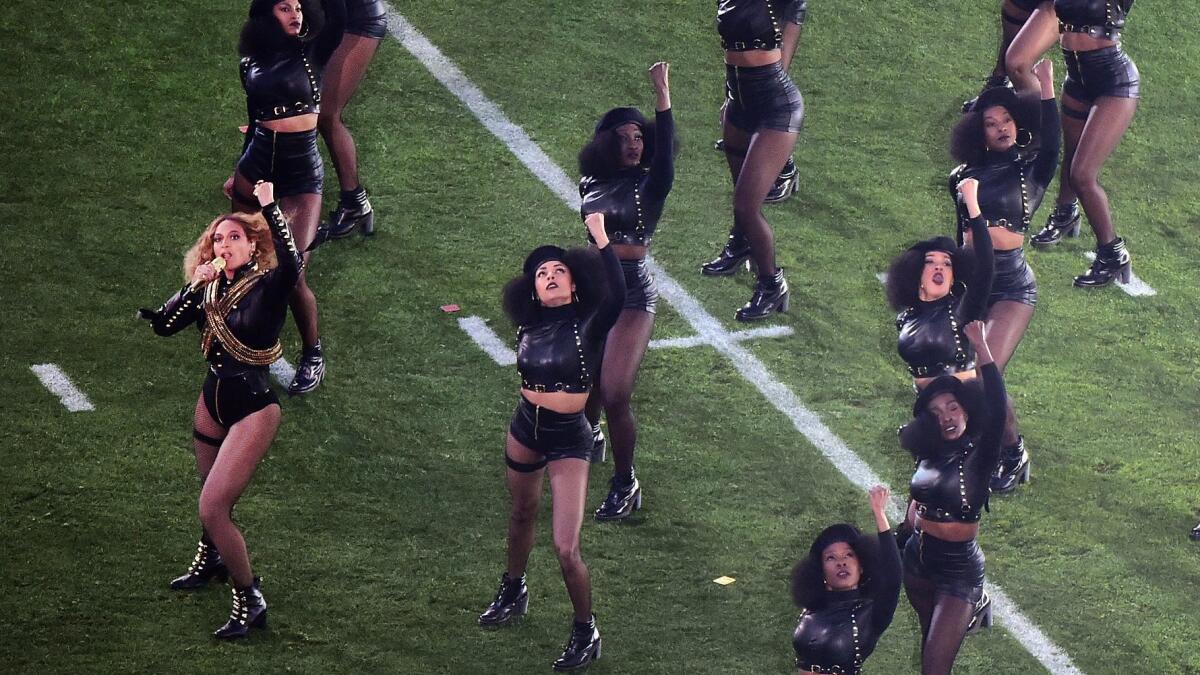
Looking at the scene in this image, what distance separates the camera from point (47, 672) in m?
9.55

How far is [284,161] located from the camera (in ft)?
37.7

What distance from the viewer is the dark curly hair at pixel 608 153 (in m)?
10.8

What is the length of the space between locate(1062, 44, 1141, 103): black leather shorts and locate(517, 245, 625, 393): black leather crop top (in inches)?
170

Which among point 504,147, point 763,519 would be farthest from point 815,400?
point 504,147

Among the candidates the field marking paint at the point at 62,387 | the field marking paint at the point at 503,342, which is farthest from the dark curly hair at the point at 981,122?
the field marking paint at the point at 62,387

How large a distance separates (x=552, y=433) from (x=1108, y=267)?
490cm

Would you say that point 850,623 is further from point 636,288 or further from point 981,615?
point 636,288

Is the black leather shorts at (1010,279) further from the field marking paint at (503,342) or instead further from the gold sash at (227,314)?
the gold sash at (227,314)

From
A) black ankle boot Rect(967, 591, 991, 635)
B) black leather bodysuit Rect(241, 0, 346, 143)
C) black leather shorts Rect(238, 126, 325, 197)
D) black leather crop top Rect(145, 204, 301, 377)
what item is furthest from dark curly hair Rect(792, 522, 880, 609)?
black leather bodysuit Rect(241, 0, 346, 143)

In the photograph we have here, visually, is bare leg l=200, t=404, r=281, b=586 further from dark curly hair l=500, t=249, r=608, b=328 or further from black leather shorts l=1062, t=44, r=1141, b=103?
black leather shorts l=1062, t=44, r=1141, b=103

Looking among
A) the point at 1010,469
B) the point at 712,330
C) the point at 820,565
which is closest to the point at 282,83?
the point at 712,330

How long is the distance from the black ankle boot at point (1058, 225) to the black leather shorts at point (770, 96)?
2.23 m

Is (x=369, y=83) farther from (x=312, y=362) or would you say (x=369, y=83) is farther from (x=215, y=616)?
(x=215, y=616)

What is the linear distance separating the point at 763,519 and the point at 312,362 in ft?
8.44
